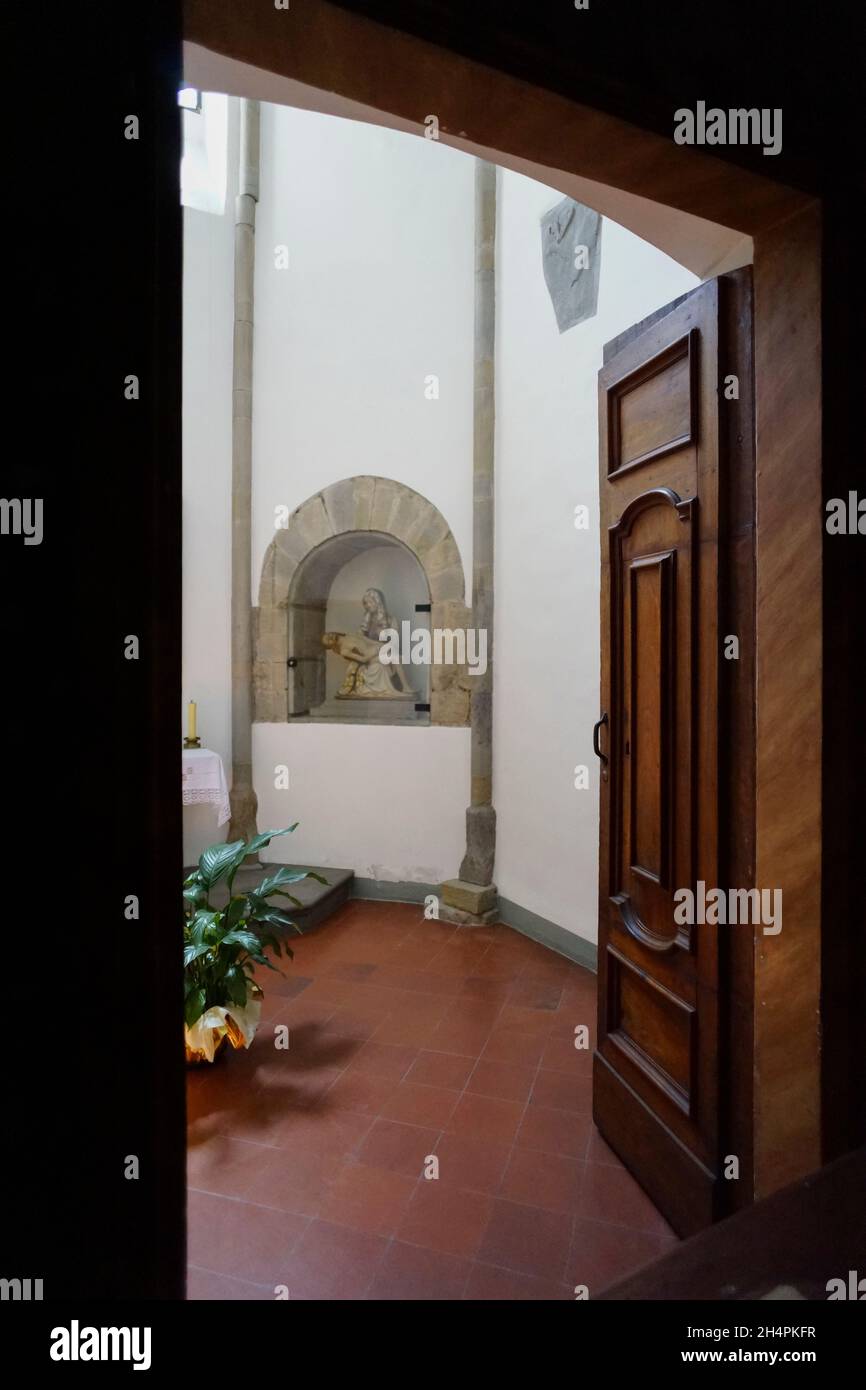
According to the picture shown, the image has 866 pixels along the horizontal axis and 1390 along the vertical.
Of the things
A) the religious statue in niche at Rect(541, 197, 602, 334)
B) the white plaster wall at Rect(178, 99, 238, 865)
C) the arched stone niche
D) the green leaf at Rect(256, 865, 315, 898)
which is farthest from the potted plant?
the religious statue in niche at Rect(541, 197, 602, 334)

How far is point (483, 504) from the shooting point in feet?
14.5

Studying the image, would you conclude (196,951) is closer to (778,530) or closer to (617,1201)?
(617,1201)


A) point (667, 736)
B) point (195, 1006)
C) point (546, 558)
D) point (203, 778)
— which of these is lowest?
point (195, 1006)

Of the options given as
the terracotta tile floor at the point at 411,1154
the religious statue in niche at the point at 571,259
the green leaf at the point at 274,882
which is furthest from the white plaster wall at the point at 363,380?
the green leaf at the point at 274,882

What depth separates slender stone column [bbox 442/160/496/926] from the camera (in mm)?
4406

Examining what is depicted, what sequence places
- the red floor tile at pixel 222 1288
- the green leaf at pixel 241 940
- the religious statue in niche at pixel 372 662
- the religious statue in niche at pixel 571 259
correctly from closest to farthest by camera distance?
the red floor tile at pixel 222 1288 < the green leaf at pixel 241 940 < the religious statue in niche at pixel 571 259 < the religious statue in niche at pixel 372 662

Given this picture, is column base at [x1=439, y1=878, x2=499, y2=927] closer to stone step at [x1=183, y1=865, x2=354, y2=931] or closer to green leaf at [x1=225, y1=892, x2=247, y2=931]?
stone step at [x1=183, y1=865, x2=354, y2=931]

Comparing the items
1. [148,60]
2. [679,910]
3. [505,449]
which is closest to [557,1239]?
[679,910]

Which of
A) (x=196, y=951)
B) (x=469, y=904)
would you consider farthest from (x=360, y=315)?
(x=196, y=951)

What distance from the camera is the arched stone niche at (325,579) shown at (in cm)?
462

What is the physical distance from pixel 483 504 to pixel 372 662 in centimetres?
151

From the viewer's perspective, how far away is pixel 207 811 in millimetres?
5160

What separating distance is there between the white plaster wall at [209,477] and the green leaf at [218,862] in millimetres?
2392

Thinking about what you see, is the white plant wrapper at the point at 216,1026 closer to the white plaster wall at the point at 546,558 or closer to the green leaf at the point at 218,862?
the green leaf at the point at 218,862
